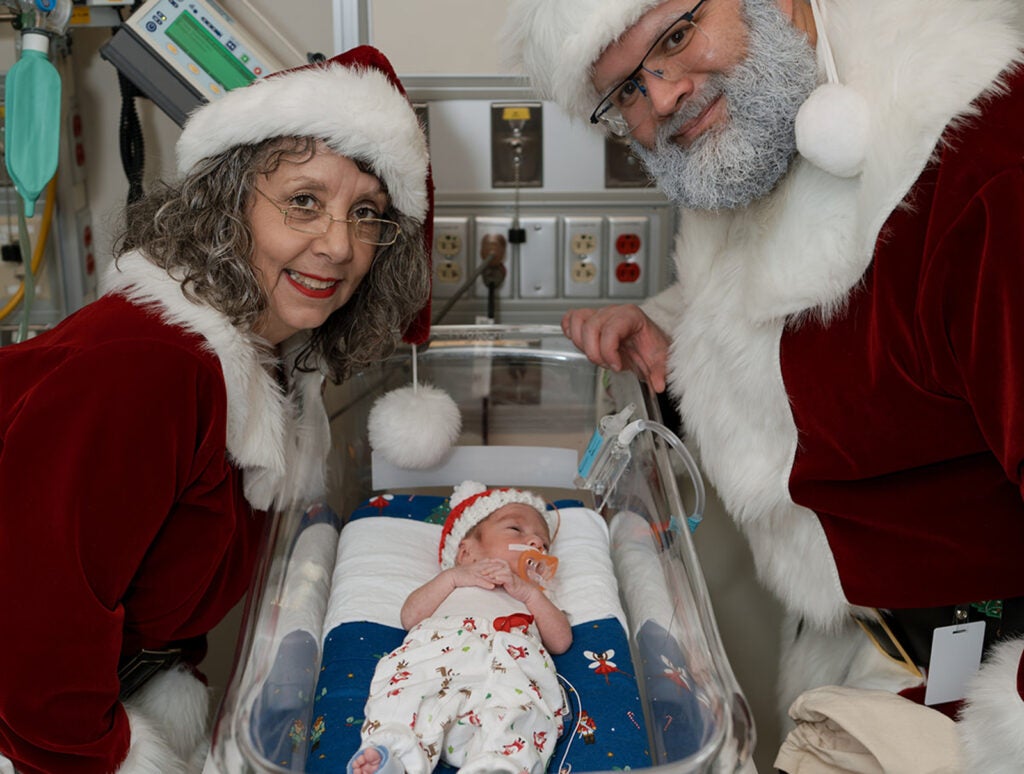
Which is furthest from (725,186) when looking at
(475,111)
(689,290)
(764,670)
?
(764,670)

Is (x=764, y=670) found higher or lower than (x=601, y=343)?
lower

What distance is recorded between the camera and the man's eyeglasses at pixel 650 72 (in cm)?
137

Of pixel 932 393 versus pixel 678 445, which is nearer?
pixel 932 393

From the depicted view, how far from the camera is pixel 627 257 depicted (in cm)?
236

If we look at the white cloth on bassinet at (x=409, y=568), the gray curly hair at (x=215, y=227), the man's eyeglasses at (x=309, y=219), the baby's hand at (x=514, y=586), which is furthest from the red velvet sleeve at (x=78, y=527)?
the baby's hand at (x=514, y=586)

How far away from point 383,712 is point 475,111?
1354mm

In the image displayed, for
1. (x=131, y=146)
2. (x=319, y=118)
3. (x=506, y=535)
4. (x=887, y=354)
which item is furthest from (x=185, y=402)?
(x=131, y=146)

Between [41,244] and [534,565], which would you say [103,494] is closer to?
[534,565]

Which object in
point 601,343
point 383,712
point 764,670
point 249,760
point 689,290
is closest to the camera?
point 249,760

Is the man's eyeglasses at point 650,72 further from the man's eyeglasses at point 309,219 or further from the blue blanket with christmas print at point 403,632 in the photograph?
the blue blanket with christmas print at point 403,632

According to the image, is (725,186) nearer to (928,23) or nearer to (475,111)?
(928,23)

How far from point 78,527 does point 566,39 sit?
905 millimetres

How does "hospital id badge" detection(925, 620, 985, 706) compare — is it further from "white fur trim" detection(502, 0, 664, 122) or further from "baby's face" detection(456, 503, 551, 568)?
"white fur trim" detection(502, 0, 664, 122)

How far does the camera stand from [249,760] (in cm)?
115
